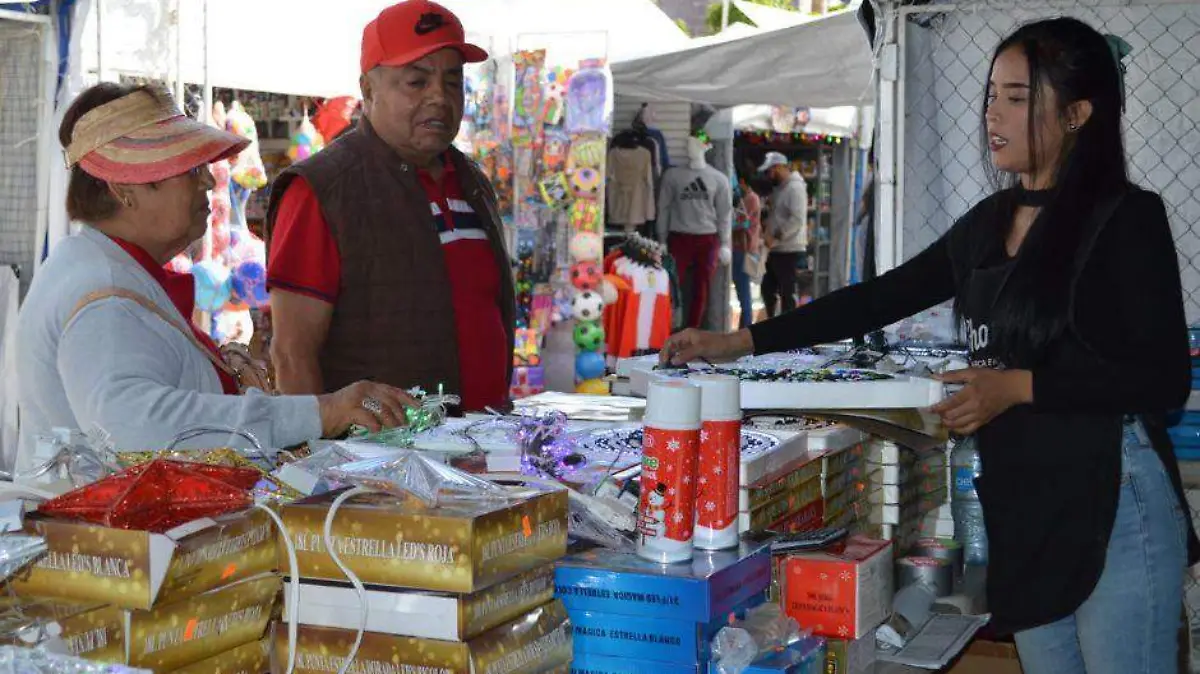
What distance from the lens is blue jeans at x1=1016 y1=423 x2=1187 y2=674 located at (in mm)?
2045

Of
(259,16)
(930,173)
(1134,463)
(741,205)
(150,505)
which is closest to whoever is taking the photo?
(150,505)

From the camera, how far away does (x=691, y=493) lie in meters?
1.71

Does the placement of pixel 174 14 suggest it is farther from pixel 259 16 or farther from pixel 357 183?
pixel 357 183

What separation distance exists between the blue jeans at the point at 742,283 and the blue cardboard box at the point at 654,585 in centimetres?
1129

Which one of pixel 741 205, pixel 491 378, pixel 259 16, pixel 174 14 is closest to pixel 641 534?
pixel 491 378

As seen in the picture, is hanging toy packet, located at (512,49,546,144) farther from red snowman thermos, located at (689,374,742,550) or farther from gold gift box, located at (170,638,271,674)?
gold gift box, located at (170,638,271,674)

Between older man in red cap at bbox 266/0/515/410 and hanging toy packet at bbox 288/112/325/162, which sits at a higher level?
hanging toy packet at bbox 288/112/325/162

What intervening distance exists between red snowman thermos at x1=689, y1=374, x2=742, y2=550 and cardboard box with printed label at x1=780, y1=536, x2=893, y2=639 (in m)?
0.21

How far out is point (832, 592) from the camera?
6.31 feet

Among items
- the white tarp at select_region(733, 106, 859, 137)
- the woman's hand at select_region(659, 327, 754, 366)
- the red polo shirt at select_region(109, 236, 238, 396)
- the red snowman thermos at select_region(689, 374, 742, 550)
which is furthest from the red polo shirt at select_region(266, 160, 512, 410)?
the white tarp at select_region(733, 106, 859, 137)

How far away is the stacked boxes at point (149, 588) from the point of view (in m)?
1.37

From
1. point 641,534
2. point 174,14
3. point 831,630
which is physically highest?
point 174,14

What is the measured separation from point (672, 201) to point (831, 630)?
33.6 ft

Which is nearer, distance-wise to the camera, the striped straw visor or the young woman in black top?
the young woman in black top
